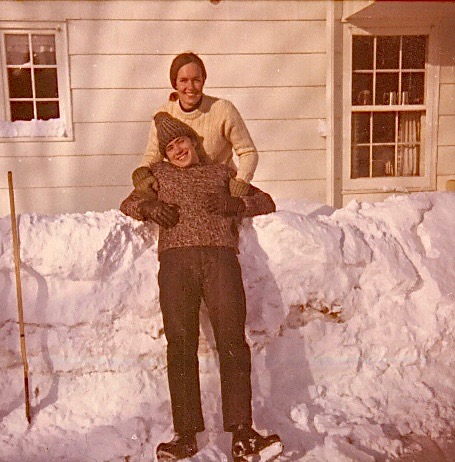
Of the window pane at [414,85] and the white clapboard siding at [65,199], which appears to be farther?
the window pane at [414,85]

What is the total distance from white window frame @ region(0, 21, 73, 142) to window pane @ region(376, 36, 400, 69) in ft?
12.0

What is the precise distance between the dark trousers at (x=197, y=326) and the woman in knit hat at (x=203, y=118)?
596mm

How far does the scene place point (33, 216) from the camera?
3.28 meters

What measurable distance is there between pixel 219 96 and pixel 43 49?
2.05 m

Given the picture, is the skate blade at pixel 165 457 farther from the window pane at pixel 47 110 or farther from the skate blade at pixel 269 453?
the window pane at pixel 47 110

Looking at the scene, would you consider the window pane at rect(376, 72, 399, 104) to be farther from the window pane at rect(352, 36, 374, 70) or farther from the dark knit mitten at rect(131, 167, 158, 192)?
the dark knit mitten at rect(131, 167, 158, 192)

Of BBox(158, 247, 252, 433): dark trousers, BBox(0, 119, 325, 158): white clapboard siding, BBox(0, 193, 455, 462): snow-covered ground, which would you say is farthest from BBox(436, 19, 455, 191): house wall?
BBox(158, 247, 252, 433): dark trousers

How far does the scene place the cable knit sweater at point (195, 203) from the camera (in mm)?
2953

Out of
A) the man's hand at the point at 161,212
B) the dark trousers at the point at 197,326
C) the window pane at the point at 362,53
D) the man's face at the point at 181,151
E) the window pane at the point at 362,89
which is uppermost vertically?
the window pane at the point at 362,53

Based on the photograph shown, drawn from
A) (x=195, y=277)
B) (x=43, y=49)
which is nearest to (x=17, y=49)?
(x=43, y=49)

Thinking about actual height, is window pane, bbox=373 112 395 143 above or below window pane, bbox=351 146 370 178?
above

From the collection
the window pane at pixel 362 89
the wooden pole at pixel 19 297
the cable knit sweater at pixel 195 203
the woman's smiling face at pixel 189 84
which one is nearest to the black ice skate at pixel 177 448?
the wooden pole at pixel 19 297

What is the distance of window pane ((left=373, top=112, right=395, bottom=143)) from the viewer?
6328 mm

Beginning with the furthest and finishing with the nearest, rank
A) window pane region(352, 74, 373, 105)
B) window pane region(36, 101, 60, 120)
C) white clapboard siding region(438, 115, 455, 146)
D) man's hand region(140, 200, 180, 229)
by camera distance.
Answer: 1. white clapboard siding region(438, 115, 455, 146)
2. window pane region(352, 74, 373, 105)
3. window pane region(36, 101, 60, 120)
4. man's hand region(140, 200, 180, 229)
